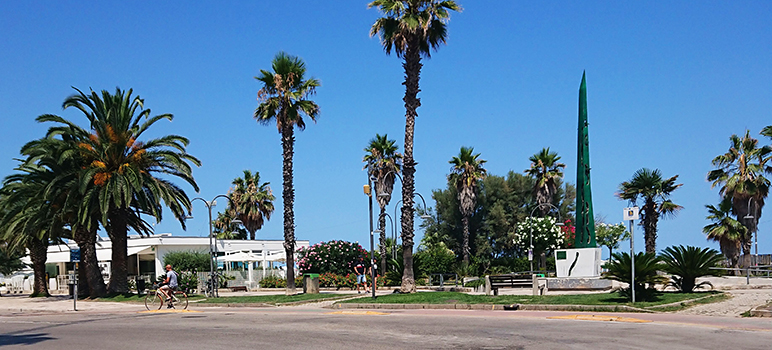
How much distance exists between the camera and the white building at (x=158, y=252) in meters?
53.5

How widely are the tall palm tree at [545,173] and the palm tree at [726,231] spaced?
50.4ft

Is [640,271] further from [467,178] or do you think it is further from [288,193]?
[467,178]

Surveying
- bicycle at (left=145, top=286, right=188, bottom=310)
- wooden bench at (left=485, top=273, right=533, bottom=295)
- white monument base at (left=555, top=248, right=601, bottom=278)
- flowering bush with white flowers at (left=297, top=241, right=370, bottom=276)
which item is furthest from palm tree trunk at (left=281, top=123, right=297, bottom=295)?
white monument base at (left=555, top=248, right=601, bottom=278)

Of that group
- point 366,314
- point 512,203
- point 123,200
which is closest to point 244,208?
point 512,203

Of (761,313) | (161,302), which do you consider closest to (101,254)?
(161,302)

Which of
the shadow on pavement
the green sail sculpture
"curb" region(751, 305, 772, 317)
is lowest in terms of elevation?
the shadow on pavement

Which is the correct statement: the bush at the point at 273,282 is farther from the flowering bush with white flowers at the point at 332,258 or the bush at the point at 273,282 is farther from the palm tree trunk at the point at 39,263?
the palm tree trunk at the point at 39,263

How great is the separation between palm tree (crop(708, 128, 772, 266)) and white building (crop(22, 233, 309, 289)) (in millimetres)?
32026

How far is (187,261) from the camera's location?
170 feet

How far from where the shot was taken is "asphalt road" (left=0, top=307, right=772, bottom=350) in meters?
12.6

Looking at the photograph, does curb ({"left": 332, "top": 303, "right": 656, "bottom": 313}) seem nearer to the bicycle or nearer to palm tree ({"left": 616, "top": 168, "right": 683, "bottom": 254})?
the bicycle

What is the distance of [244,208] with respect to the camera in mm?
69312

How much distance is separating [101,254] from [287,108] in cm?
3183

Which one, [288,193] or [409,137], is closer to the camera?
[409,137]
